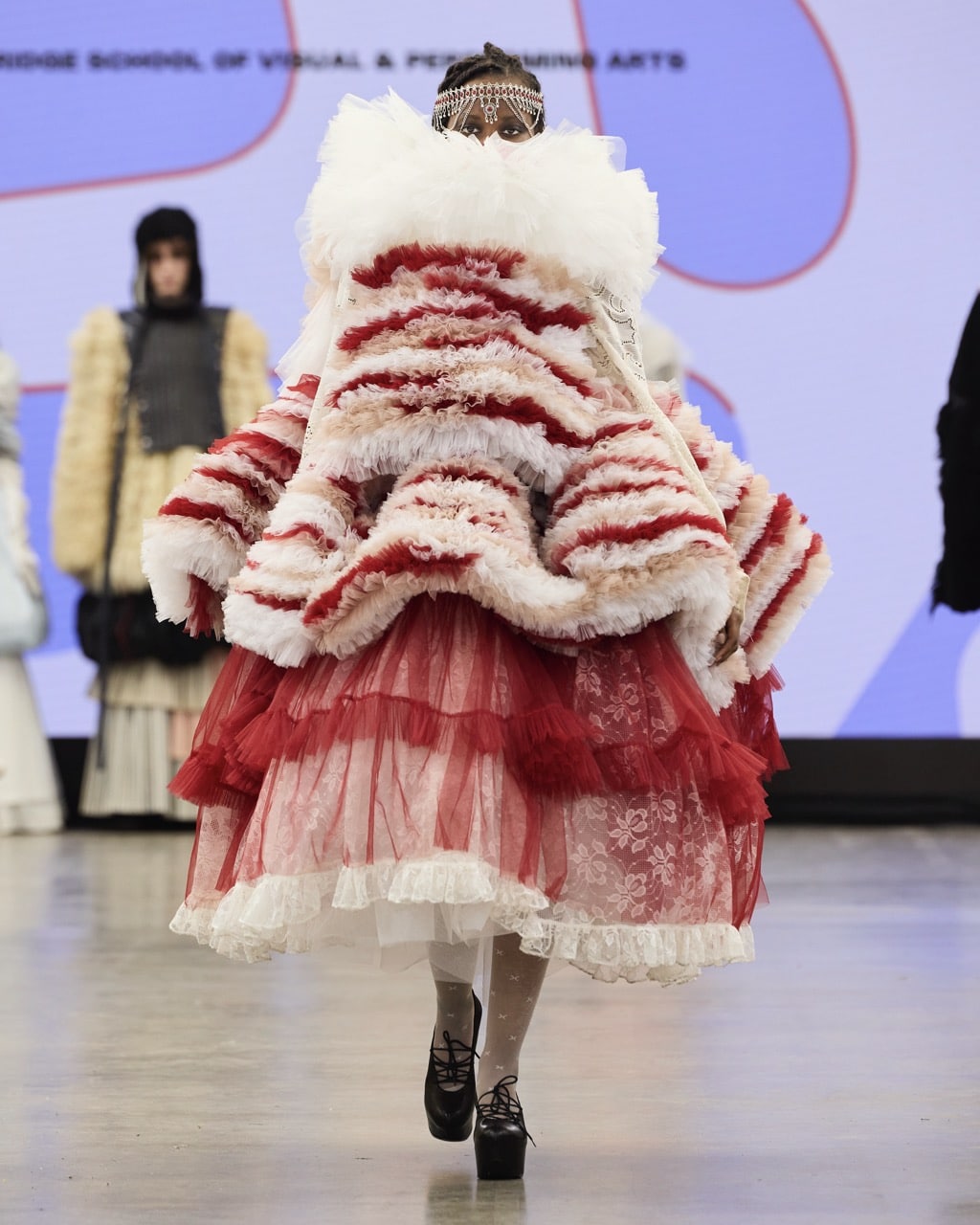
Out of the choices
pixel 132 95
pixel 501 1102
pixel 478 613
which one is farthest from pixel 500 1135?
pixel 132 95

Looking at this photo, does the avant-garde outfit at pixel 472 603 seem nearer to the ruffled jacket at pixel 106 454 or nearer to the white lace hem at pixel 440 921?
the white lace hem at pixel 440 921

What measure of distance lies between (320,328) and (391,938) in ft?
2.65

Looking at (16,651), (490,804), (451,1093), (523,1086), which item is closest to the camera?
(490,804)

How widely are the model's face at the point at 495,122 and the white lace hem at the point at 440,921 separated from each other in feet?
3.04

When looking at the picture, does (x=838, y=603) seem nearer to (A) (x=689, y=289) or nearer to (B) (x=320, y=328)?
(A) (x=689, y=289)

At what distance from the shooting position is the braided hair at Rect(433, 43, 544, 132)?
2.45 meters

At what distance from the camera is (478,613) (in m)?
2.18

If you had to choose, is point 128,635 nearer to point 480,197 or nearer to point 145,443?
point 145,443

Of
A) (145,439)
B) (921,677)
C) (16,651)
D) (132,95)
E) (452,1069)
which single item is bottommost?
(16,651)

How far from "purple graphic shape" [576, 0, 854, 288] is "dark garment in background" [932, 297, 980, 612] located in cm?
69

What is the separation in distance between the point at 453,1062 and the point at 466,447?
2.40 ft

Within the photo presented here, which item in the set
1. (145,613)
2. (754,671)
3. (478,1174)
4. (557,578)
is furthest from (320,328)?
(145,613)

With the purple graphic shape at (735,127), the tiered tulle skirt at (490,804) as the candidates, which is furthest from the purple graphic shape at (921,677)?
the tiered tulle skirt at (490,804)

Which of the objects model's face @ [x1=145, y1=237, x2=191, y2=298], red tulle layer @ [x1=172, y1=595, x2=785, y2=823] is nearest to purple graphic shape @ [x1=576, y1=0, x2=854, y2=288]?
model's face @ [x1=145, y1=237, x2=191, y2=298]
